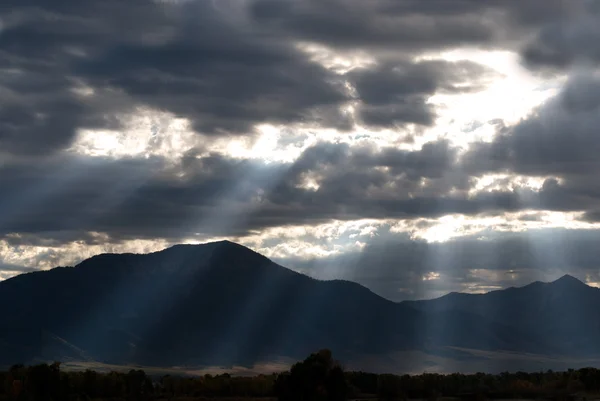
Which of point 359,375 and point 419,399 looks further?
Answer: point 359,375

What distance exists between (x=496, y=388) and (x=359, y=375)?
20701 mm

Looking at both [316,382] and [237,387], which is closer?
[316,382]

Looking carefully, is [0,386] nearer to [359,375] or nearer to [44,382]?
[44,382]

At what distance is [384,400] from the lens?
362ft

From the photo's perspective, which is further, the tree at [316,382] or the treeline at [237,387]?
the treeline at [237,387]

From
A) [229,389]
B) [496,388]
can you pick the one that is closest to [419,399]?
[496,388]

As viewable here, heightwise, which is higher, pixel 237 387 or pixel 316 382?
pixel 316 382

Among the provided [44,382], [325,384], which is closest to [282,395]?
[325,384]

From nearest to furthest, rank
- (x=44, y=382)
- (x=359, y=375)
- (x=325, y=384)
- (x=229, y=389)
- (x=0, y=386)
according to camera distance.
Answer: (x=325, y=384)
(x=44, y=382)
(x=0, y=386)
(x=229, y=389)
(x=359, y=375)

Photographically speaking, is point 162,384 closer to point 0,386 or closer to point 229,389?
point 229,389

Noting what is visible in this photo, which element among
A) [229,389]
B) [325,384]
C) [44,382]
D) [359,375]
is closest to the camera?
[325,384]

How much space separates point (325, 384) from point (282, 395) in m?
5.16

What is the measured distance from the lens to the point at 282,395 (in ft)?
308

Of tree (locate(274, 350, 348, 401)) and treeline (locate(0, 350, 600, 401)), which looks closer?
tree (locate(274, 350, 348, 401))
